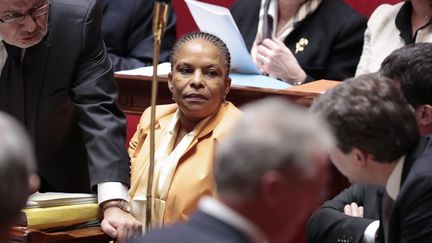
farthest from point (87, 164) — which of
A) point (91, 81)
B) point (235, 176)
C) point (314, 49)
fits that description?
point (235, 176)

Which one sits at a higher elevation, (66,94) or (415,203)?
(415,203)

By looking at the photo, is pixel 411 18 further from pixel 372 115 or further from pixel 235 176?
pixel 235 176

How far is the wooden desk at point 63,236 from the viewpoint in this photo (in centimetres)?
264

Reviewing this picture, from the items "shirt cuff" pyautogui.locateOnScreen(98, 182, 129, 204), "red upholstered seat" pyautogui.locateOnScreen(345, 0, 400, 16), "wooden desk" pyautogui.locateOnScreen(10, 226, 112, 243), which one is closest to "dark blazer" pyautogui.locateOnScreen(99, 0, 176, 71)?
"red upholstered seat" pyautogui.locateOnScreen(345, 0, 400, 16)

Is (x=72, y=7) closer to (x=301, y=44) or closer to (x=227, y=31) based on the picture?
(x=227, y=31)

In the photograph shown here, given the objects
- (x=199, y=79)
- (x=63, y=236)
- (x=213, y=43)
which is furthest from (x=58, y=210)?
(x=213, y=43)

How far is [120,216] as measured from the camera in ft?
9.32

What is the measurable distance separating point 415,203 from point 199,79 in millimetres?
961

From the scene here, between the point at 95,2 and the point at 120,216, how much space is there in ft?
2.22

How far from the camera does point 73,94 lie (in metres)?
3.05

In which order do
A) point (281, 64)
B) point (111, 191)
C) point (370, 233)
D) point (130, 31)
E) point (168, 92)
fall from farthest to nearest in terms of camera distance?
point (130, 31), point (281, 64), point (168, 92), point (111, 191), point (370, 233)

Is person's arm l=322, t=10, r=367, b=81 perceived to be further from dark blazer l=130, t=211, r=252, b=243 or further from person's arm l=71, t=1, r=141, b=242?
dark blazer l=130, t=211, r=252, b=243

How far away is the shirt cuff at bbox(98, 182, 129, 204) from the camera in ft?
9.49

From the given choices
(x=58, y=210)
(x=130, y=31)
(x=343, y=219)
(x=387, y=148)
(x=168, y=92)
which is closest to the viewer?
(x=387, y=148)
